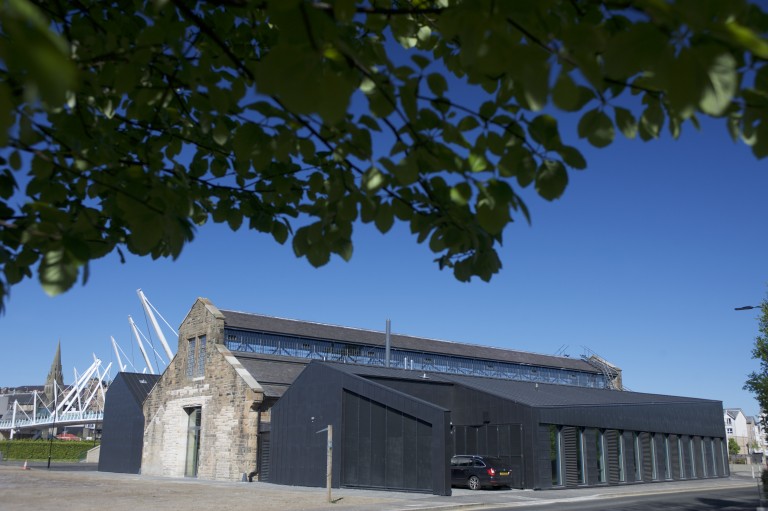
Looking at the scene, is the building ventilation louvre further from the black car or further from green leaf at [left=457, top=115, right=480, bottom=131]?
green leaf at [left=457, top=115, right=480, bottom=131]

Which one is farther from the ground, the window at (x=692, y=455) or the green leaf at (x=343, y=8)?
the green leaf at (x=343, y=8)

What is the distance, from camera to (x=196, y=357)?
38.9 m

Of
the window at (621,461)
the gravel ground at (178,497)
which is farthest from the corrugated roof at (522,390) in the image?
the gravel ground at (178,497)

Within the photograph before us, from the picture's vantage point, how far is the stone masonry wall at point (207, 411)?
33531 millimetres

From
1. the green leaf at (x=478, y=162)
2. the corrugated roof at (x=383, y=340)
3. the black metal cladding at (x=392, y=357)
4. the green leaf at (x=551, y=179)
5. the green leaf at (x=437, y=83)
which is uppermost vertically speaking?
the corrugated roof at (x=383, y=340)

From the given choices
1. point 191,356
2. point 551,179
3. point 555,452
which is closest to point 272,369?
point 191,356

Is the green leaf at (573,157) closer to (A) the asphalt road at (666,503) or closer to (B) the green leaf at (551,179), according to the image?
(B) the green leaf at (551,179)

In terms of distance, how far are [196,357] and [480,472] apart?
731 inches

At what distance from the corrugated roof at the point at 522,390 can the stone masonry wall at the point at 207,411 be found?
253 inches

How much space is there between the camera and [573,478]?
30.3m

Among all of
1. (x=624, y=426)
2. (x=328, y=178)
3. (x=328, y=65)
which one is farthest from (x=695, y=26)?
(x=624, y=426)

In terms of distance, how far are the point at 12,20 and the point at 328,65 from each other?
1.64 meters

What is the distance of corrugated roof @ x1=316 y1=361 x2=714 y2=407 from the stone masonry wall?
6.43 meters

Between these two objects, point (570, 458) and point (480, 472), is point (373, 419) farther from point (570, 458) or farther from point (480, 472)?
point (570, 458)
